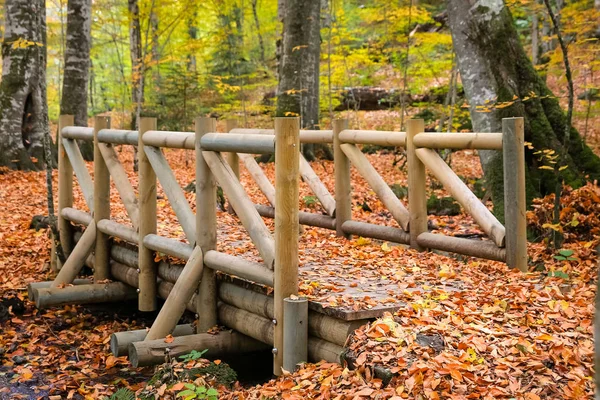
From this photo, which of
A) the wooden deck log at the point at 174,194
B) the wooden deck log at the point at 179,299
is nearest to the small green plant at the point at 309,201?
the wooden deck log at the point at 174,194

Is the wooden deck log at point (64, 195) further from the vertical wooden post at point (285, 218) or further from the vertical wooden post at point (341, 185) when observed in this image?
the vertical wooden post at point (285, 218)

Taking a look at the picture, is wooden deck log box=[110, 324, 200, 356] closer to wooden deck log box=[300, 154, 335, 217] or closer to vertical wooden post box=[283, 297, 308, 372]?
vertical wooden post box=[283, 297, 308, 372]

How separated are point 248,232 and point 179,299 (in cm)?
101

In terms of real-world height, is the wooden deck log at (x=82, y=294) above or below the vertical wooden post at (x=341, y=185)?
below

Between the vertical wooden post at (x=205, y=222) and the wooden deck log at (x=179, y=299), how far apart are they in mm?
77

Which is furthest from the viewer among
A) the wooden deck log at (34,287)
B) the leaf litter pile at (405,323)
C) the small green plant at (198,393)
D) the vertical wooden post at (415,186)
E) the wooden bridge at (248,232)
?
the wooden deck log at (34,287)

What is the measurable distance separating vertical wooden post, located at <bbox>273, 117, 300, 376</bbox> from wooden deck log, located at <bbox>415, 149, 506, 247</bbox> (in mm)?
2095

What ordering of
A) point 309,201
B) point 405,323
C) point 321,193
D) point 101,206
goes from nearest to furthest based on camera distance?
point 405,323 → point 321,193 → point 101,206 → point 309,201

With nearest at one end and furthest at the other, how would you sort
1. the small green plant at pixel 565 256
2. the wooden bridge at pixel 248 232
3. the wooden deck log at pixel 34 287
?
the wooden bridge at pixel 248 232, the small green plant at pixel 565 256, the wooden deck log at pixel 34 287

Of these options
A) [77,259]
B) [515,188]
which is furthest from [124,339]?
[515,188]

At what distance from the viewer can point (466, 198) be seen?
19.9ft

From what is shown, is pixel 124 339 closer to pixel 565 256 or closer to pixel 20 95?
pixel 565 256

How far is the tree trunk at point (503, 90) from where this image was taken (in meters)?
8.00

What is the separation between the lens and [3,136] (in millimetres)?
14078
